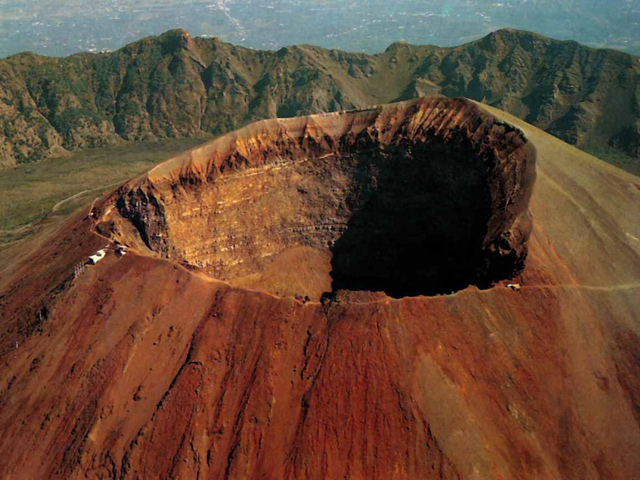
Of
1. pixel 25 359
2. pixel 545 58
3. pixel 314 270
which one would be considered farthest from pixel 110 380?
pixel 545 58

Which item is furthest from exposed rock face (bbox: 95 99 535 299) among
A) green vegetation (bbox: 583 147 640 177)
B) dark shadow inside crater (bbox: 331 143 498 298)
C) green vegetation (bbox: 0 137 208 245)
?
green vegetation (bbox: 583 147 640 177)

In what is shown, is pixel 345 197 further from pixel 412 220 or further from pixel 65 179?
pixel 65 179

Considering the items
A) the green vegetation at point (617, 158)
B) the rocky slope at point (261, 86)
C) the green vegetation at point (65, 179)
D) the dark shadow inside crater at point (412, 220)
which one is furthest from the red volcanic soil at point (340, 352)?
the rocky slope at point (261, 86)

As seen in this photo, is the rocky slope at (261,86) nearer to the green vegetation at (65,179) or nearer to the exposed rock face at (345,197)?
the green vegetation at (65,179)

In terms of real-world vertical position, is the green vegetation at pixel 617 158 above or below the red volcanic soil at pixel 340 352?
below

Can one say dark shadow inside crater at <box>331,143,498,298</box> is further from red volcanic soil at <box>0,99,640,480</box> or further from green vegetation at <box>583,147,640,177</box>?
green vegetation at <box>583,147,640,177</box>

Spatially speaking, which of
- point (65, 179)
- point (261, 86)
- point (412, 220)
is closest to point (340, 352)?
point (412, 220)
